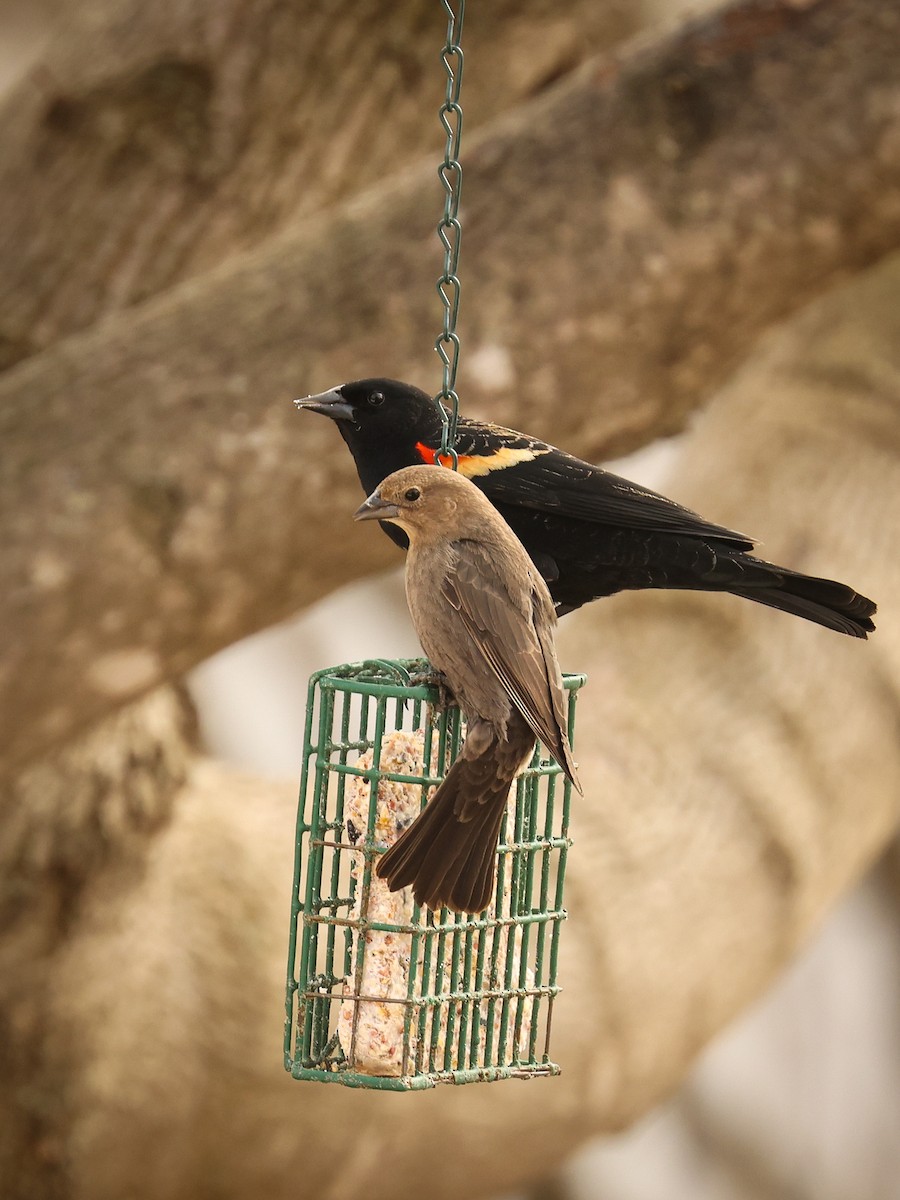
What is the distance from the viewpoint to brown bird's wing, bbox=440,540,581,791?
242cm

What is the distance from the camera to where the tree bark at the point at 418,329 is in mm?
4164

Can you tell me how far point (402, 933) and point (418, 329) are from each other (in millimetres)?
2123

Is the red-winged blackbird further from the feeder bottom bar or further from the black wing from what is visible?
the feeder bottom bar

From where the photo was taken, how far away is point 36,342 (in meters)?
5.18

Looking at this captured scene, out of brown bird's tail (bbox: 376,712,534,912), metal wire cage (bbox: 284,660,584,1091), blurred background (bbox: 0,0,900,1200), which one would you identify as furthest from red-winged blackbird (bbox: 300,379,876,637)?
blurred background (bbox: 0,0,900,1200)

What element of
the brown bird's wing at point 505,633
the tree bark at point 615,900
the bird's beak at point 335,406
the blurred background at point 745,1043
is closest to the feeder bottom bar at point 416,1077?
the brown bird's wing at point 505,633

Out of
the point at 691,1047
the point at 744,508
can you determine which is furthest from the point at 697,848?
the point at 744,508

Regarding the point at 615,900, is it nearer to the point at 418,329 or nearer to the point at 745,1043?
the point at 418,329

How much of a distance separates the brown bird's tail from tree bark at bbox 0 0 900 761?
1.87 m

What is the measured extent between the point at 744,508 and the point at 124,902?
2472 millimetres

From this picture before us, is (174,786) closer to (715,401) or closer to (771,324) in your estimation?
(771,324)

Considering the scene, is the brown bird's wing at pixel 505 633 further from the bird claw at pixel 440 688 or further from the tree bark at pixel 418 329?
the tree bark at pixel 418 329

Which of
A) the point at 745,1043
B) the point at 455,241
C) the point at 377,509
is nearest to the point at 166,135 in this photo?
the point at 455,241

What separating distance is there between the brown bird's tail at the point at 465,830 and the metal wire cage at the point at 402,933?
19 centimetres
